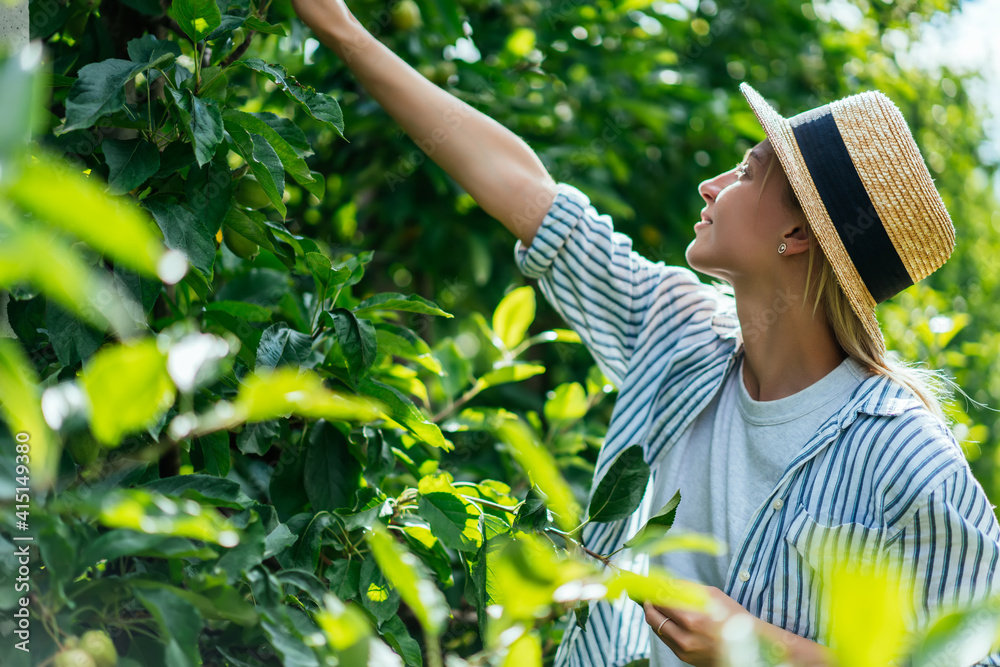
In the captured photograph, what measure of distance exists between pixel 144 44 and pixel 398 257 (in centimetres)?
106

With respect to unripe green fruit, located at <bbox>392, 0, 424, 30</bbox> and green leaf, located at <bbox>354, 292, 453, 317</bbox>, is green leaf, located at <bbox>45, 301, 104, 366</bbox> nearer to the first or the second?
green leaf, located at <bbox>354, 292, 453, 317</bbox>

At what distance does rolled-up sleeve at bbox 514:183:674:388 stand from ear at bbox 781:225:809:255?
19 cm

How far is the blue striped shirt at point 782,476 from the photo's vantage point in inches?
32.3

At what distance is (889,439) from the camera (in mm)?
886

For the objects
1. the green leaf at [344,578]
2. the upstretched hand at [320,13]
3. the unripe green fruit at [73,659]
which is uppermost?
the upstretched hand at [320,13]

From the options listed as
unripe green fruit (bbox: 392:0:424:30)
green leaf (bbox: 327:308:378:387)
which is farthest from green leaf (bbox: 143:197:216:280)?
unripe green fruit (bbox: 392:0:424:30)

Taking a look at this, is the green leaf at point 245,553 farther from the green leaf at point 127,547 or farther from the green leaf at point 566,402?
the green leaf at point 566,402

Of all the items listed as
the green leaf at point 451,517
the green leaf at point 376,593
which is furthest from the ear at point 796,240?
the green leaf at point 376,593

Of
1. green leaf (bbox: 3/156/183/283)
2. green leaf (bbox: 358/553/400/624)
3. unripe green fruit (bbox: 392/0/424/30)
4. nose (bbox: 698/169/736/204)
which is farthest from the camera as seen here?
unripe green fruit (bbox: 392/0/424/30)

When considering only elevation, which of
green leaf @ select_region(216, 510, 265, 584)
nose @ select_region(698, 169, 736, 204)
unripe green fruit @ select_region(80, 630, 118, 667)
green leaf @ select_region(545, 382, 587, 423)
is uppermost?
nose @ select_region(698, 169, 736, 204)

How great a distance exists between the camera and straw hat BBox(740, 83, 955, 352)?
98 cm

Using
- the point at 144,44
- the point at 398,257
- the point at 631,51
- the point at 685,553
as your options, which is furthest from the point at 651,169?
the point at 144,44

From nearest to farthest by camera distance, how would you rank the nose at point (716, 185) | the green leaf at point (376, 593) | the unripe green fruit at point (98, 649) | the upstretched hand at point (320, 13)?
the unripe green fruit at point (98, 649)
the green leaf at point (376, 593)
the upstretched hand at point (320, 13)
the nose at point (716, 185)

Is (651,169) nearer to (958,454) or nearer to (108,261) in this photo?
(958,454)
